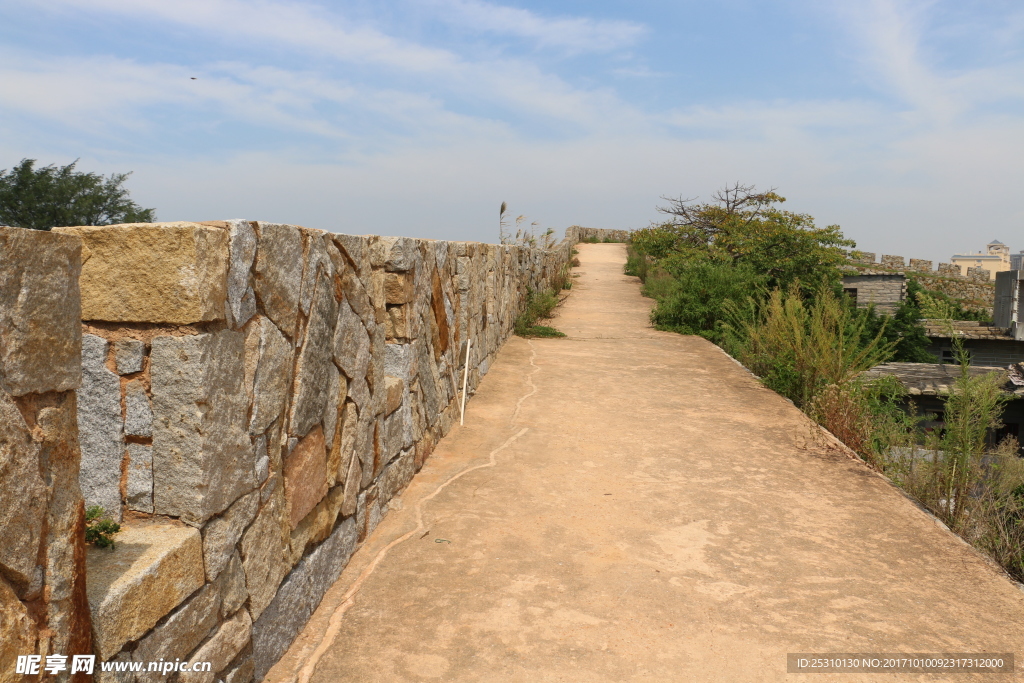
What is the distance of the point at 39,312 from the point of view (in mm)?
1499

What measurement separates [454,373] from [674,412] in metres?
2.18

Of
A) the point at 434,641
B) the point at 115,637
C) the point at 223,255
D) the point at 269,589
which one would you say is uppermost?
the point at 223,255

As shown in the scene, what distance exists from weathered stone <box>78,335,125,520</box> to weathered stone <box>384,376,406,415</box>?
1.87m

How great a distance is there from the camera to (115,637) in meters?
1.78

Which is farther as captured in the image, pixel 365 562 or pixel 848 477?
pixel 848 477

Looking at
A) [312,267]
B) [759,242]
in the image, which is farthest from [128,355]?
[759,242]

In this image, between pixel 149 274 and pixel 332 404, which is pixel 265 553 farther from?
pixel 149 274

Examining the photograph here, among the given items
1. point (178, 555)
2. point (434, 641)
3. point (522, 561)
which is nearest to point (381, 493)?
point (522, 561)

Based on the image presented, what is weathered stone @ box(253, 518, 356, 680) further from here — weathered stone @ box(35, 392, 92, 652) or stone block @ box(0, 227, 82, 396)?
stone block @ box(0, 227, 82, 396)

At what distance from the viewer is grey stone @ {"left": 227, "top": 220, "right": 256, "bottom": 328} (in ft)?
7.39

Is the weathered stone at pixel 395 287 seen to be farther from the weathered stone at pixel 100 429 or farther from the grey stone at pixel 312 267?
the weathered stone at pixel 100 429

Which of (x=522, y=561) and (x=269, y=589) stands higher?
(x=269, y=589)

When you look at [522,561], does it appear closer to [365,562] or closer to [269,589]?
[365,562]

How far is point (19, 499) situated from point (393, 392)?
2.78 metres
